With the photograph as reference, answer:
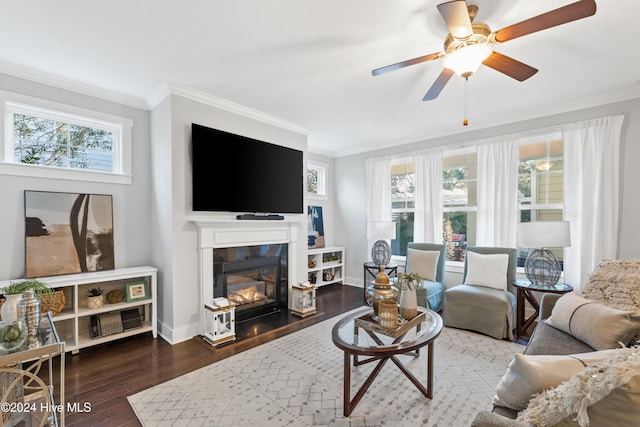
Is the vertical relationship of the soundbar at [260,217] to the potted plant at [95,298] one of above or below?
above

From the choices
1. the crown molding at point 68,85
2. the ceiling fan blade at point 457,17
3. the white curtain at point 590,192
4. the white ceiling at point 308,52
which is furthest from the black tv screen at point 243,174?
the white curtain at point 590,192

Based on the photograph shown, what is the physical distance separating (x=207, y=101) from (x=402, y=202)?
344cm

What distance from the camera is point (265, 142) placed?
150 inches

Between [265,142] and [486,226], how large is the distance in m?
3.21

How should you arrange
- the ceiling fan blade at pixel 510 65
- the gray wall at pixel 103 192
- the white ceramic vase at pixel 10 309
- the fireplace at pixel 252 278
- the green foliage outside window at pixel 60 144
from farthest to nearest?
the fireplace at pixel 252 278
the green foliage outside window at pixel 60 144
the gray wall at pixel 103 192
the ceiling fan blade at pixel 510 65
the white ceramic vase at pixel 10 309

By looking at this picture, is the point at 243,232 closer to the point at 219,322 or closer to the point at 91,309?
the point at 219,322

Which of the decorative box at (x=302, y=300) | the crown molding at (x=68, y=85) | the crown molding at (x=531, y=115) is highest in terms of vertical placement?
the crown molding at (x=68, y=85)

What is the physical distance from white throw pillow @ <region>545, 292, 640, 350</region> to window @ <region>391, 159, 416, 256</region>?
2899 millimetres

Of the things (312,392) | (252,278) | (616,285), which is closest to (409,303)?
(312,392)

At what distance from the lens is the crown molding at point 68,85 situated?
2613 millimetres

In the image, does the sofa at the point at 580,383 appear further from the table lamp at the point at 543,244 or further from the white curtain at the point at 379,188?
the white curtain at the point at 379,188

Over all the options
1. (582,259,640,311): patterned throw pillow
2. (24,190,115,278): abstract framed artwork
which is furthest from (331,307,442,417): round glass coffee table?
(24,190,115,278): abstract framed artwork

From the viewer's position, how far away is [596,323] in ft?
5.85

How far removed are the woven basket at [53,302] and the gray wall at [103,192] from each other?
16.2 inches
